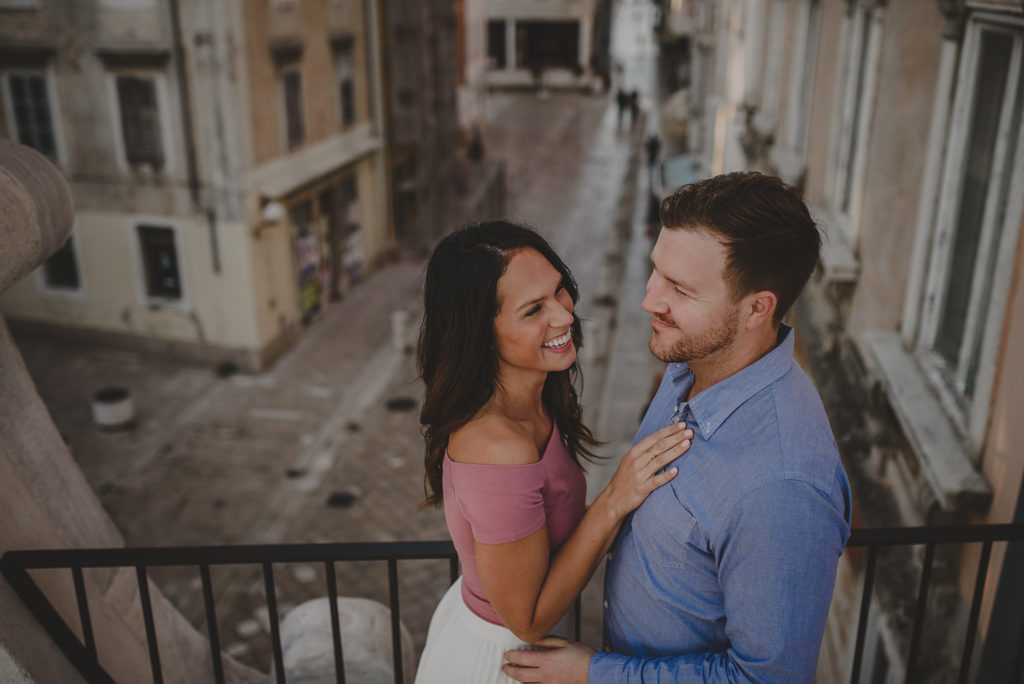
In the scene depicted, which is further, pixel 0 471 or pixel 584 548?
pixel 0 471

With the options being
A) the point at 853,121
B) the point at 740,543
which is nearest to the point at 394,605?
the point at 740,543

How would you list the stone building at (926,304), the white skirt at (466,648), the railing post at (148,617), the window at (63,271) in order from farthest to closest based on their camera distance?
the window at (63,271) < the stone building at (926,304) < the railing post at (148,617) < the white skirt at (466,648)

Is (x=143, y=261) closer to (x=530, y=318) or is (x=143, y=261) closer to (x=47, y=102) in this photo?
(x=47, y=102)

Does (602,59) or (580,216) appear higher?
(602,59)

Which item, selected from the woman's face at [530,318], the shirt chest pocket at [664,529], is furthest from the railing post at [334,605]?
the shirt chest pocket at [664,529]

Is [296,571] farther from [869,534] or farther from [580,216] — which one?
[580,216]

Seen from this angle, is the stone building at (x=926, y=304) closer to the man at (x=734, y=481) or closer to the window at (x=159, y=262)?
the man at (x=734, y=481)

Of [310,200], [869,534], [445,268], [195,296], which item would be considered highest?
[445,268]

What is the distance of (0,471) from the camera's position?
106 inches

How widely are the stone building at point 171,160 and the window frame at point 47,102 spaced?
0.07 ft

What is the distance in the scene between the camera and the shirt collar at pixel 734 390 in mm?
1969

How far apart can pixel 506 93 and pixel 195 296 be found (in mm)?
34766

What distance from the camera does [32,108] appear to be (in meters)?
14.2

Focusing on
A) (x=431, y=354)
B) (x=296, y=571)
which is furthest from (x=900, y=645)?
(x=296, y=571)
